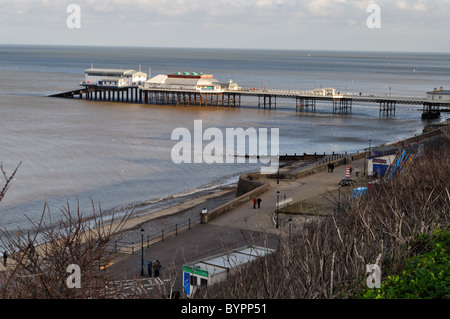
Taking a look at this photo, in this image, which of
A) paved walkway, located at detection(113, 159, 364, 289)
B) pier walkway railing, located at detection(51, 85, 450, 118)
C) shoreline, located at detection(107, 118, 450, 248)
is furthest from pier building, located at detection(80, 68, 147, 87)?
paved walkway, located at detection(113, 159, 364, 289)

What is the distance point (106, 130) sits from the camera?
220 ft

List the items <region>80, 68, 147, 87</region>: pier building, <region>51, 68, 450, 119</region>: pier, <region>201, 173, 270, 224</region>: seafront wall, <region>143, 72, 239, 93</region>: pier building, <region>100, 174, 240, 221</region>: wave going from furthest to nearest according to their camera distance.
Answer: <region>80, 68, 147, 87</region>: pier building < <region>143, 72, 239, 93</region>: pier building < <region>51, 68, 450, 119</region>: pier < <region>100, 174, 240, 221</region>: wave < <region>201, 173, 270, 224</region>: seafront wall

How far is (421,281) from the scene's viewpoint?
10859mm

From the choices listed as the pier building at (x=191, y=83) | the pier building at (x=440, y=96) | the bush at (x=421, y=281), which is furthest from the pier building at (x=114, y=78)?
the bush at (x=421, y=281)

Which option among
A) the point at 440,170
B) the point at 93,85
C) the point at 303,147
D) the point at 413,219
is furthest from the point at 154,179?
the point at 93,85

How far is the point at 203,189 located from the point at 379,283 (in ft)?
97.2

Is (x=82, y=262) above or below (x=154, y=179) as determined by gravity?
above

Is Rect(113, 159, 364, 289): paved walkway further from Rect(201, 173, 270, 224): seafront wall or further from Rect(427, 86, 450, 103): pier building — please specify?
Rect(427, 86, 450, 103): pier building

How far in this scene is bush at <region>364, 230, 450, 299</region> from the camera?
417 inches

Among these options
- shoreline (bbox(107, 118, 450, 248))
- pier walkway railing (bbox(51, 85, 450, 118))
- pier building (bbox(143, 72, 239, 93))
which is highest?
pier building (bbox(143, 72, 239, 93))

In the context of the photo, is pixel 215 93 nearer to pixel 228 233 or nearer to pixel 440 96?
pixel 440 96

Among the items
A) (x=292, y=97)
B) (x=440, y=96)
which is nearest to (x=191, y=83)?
(x=292, y=97)

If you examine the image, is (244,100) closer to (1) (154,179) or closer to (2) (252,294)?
(1) (154,179)

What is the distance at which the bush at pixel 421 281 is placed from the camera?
10586 mm
